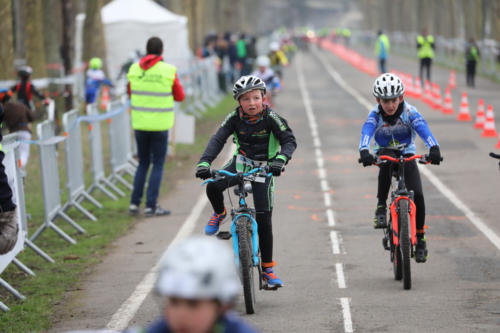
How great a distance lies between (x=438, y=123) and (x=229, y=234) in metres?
19.5

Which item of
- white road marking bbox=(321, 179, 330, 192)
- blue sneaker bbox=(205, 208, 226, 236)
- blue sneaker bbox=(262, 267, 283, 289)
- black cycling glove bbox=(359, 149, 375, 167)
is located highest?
black cycling glove bbox=(359, 149, 375, 167)

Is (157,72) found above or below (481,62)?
above

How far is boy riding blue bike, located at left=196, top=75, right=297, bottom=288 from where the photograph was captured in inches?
346

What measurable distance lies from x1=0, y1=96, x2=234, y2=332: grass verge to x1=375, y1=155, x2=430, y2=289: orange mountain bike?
3.12 meters

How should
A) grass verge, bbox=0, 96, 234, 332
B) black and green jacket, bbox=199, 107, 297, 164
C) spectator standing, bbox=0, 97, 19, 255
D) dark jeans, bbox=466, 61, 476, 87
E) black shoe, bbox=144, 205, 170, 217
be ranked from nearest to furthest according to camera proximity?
spectator standing, bbox=0, 97, 19, 255 → black and green jacket, bbox=199, 107, 297, 164 → grass verge, bbox=0, 96, 234, 332 → black shoe, bbox=144, 205, 170, 217 → dark jeans, bbox=466, 61, 476, 87

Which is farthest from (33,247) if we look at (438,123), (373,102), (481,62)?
(481,62)

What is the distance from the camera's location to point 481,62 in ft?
170

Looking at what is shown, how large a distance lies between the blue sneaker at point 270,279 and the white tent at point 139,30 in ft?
89.1

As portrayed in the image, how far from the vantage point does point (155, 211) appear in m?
14.6

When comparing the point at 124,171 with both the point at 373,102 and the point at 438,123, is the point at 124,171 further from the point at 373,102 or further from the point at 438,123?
the point at 373,102

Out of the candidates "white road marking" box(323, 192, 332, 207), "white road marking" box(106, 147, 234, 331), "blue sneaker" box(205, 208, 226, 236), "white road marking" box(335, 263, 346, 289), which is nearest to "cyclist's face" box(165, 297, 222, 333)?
"white road marking" box(106, 147, 234, 331)

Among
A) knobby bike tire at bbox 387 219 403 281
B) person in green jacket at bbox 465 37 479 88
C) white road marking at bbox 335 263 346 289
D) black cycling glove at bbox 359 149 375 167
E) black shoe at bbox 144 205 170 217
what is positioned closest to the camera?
black cycling glove at bbox 359 149 375 167

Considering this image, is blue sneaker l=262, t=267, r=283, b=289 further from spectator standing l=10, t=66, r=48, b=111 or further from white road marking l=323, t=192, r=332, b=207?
spectator standing l=10, t=66, r=48, b=111

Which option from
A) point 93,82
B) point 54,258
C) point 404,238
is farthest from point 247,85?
point 93,82
